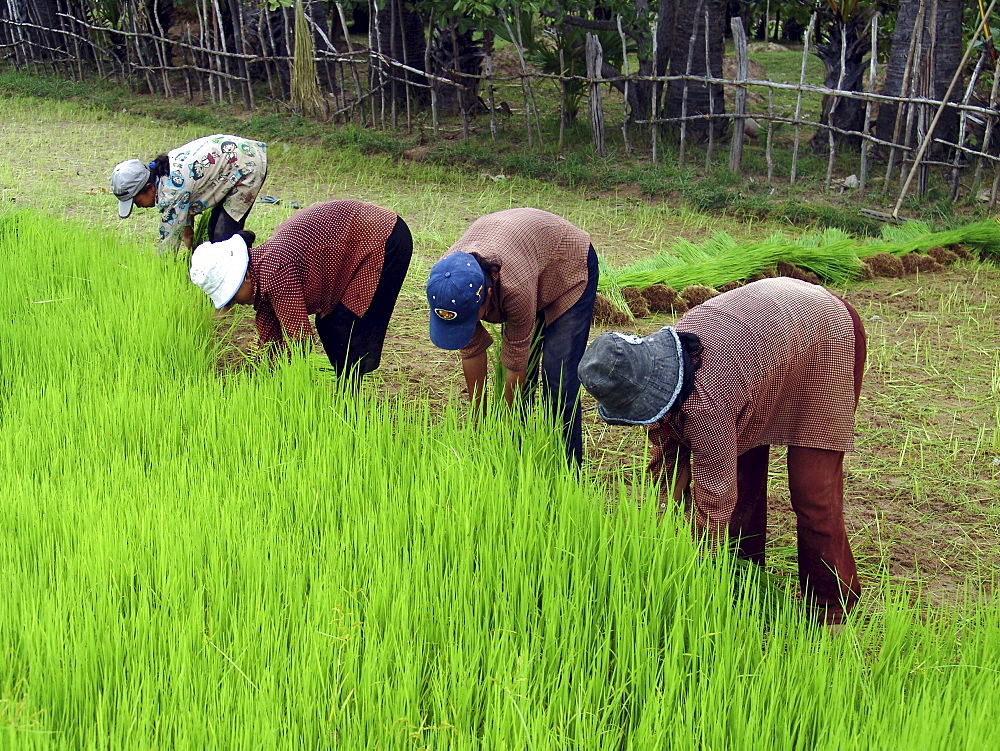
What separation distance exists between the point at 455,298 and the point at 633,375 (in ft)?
1.98

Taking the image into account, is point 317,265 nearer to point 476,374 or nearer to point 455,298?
point 476,374

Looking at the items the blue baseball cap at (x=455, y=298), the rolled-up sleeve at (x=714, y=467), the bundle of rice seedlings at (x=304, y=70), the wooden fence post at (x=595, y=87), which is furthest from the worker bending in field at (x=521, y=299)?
the bundle of rice seedlings at (x=304, y=70)

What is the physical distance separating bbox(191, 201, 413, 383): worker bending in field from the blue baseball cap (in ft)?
2.24

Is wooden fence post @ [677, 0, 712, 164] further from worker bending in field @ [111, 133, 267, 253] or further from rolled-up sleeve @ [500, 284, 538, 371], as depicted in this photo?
rolled-up sleeve @ [500, 284, 538, 371]

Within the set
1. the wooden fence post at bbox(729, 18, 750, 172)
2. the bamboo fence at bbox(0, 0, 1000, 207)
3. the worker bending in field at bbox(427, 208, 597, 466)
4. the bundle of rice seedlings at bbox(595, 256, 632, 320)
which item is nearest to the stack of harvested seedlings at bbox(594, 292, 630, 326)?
the bundle of rice seedlings at bbox(595, 256, 632, 320)

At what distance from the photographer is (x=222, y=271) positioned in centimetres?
281

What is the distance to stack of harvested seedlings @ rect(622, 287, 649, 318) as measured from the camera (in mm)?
4441

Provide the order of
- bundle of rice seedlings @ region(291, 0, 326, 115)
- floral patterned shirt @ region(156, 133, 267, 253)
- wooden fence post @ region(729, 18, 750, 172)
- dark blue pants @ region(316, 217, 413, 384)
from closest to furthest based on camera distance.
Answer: dark blue pants @ region(316, 217, 413, 384) < floral patterned shirt @ region(156, 133, 267, 253) < wooden fence post @ region(729, 18, 750, 172) < bundle of rice seedlings @ region(291, 0, 326, 115)

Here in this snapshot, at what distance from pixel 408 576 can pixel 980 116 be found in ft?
19.4

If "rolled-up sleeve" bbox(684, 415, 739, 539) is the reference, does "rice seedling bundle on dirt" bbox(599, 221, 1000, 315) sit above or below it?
below

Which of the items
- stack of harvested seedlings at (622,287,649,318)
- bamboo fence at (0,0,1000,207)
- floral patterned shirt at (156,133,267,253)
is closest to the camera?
floral patterned shirt at (156,133,267,253)

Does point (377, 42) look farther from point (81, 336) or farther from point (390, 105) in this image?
point (81, 336)

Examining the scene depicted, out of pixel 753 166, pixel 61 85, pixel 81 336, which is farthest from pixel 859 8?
pixel 61 85

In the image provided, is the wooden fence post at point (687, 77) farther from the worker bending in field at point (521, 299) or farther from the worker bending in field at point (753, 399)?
the worker bending in field at point (753, 399)
